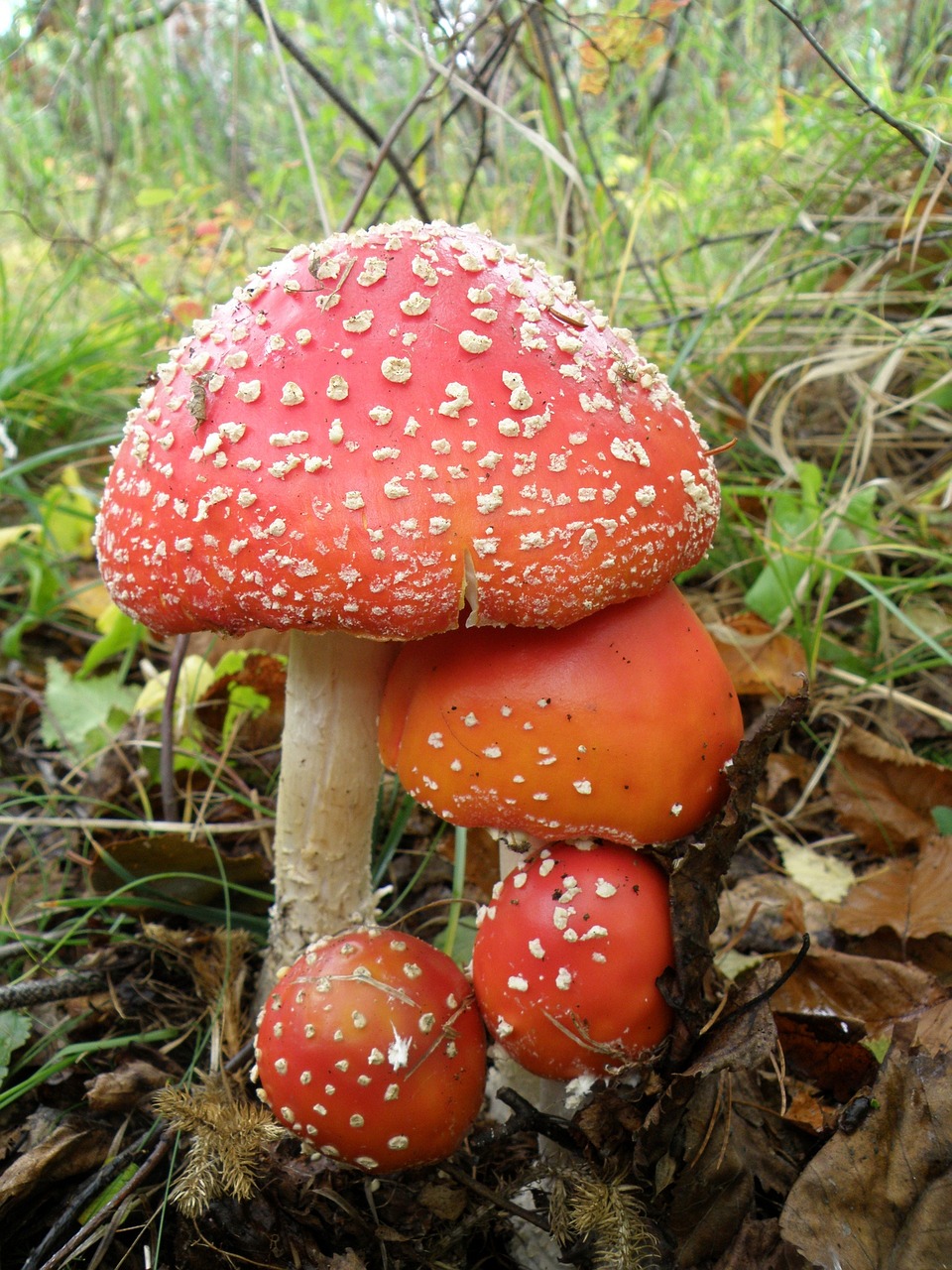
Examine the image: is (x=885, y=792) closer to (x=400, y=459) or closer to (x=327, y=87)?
(x=400, y=459)

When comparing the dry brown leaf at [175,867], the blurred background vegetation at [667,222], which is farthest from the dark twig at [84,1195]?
the blurred background vegetation at [667,222]

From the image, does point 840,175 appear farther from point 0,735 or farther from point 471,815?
point 0,735

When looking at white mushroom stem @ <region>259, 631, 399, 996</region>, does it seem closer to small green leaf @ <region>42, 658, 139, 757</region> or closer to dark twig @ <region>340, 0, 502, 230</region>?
small green leaf @ <region>42, 658, 139, 757</region>

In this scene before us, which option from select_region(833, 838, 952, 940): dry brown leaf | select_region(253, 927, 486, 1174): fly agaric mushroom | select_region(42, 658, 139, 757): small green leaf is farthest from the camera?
select_region(42, 658, 139, 757): small green leaf

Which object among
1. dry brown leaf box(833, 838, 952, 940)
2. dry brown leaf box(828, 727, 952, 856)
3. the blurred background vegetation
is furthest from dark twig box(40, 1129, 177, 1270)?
the blurred background vegetation

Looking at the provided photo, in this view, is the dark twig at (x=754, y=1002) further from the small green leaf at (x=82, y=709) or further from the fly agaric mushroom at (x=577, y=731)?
the small green leaf at (x=82, y=709)

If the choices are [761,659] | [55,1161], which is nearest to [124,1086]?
[55,1161]
